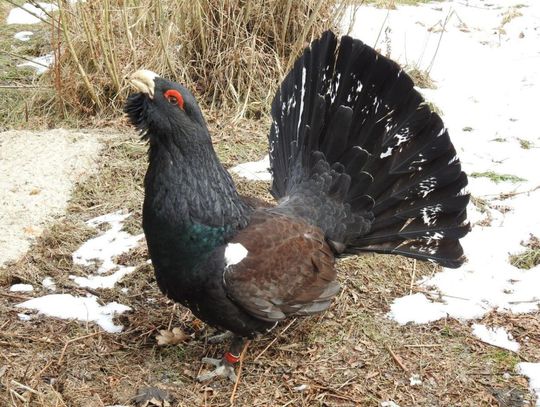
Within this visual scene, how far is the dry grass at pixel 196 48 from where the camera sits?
609cm

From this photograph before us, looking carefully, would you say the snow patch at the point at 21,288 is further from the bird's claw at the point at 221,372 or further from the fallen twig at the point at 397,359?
the fallen twig at the point at 397,359

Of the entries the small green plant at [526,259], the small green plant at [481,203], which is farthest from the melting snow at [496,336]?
the small green plant at [481,203]

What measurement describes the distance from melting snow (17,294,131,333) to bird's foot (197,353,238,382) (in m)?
0.63

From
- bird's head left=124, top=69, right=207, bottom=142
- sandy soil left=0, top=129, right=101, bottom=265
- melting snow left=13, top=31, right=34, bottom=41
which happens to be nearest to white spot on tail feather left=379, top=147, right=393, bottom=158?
bird's head left=124, top=69, right=207, bottom=142

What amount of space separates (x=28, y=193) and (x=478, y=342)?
3.48 m

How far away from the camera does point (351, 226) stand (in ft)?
12.6

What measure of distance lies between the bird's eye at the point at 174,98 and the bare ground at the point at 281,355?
1.45 metres

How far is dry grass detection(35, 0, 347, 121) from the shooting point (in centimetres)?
609

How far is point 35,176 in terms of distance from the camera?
5.22 metres

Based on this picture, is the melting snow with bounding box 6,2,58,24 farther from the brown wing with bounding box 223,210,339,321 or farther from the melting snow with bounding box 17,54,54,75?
the brown wing with bounding box 223,210,339,321

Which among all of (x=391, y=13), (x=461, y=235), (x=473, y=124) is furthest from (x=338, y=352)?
(x=391, y=13)

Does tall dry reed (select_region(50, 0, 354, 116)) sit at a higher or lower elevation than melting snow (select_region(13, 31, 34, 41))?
higher

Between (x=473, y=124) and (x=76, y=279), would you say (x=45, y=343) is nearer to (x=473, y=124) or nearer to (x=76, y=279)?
(x=76, y=279)

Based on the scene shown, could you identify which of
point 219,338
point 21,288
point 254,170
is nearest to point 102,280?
point 21,288
